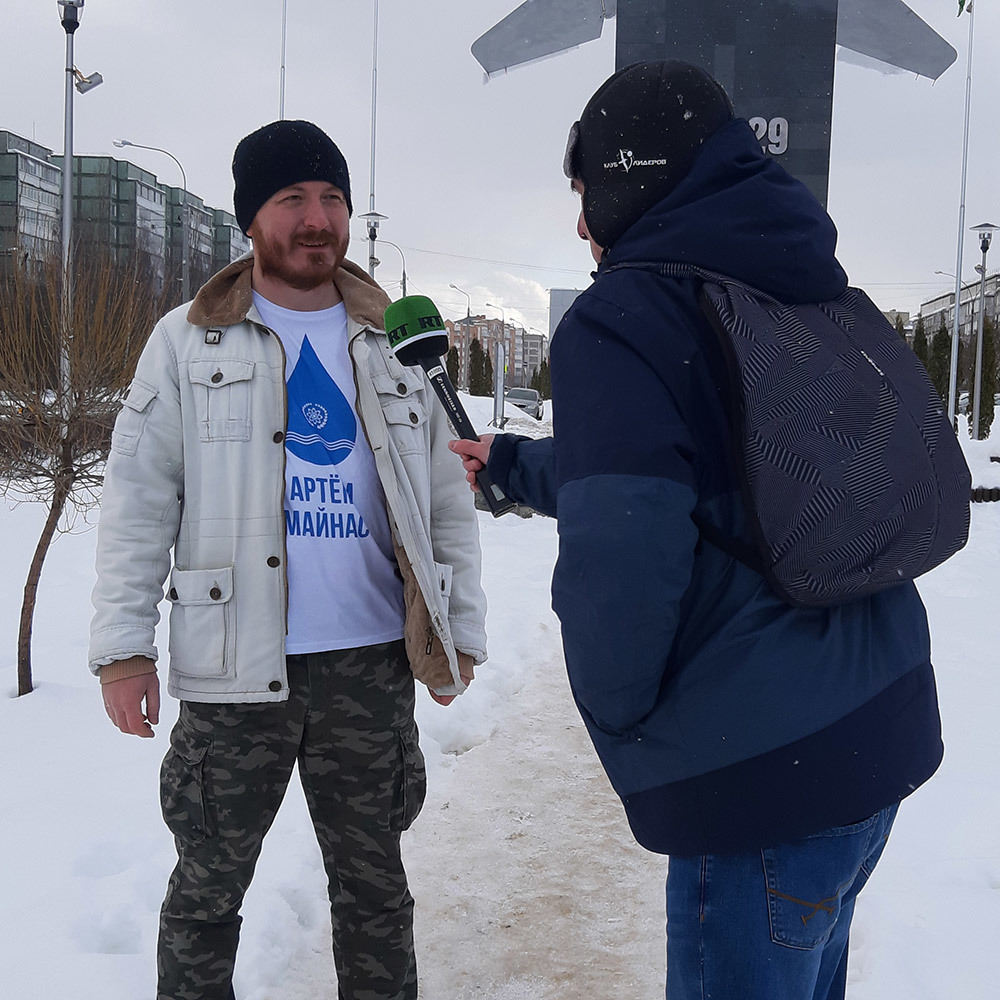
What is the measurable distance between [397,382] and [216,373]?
1.38ft

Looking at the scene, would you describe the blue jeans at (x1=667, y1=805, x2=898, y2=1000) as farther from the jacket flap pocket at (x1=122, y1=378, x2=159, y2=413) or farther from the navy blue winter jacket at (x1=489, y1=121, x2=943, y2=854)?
the jacket flap pocket at (x1=122, y1=378, x2=159, y2=413)

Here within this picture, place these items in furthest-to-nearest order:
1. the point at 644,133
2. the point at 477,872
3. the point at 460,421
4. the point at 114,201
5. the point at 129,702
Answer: the point at 114,201
the point at 477,872
the point at 129,702
the point at 460,421
the point at 644,133

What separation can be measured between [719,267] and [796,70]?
7.98ft

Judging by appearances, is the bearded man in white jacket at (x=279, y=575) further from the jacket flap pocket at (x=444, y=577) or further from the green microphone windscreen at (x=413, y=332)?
the green microphone windscreen at (x=413, y=332)

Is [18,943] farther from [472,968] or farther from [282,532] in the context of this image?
[282,532]

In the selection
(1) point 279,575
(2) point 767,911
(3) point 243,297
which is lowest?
(2) point 767,911

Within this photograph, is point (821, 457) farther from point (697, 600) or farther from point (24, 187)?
point (24, 187)

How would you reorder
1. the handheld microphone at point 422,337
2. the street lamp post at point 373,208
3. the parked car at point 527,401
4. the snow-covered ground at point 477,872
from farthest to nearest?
the parked car at point 527,401 → the street lamp post at point 373,208 → the snow-covered ground at point 477,872 → the handheld microphone at point 422,337

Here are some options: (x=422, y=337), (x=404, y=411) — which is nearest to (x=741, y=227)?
(x=422, y=337)

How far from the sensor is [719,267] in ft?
4.43

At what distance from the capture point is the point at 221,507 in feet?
7.03

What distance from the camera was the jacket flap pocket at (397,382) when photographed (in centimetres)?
229

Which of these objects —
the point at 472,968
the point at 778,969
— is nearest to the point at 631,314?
the point at 778,969

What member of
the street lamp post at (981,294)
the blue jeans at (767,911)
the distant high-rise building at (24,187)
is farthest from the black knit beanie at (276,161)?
the distant high-rise building at (24,187)
